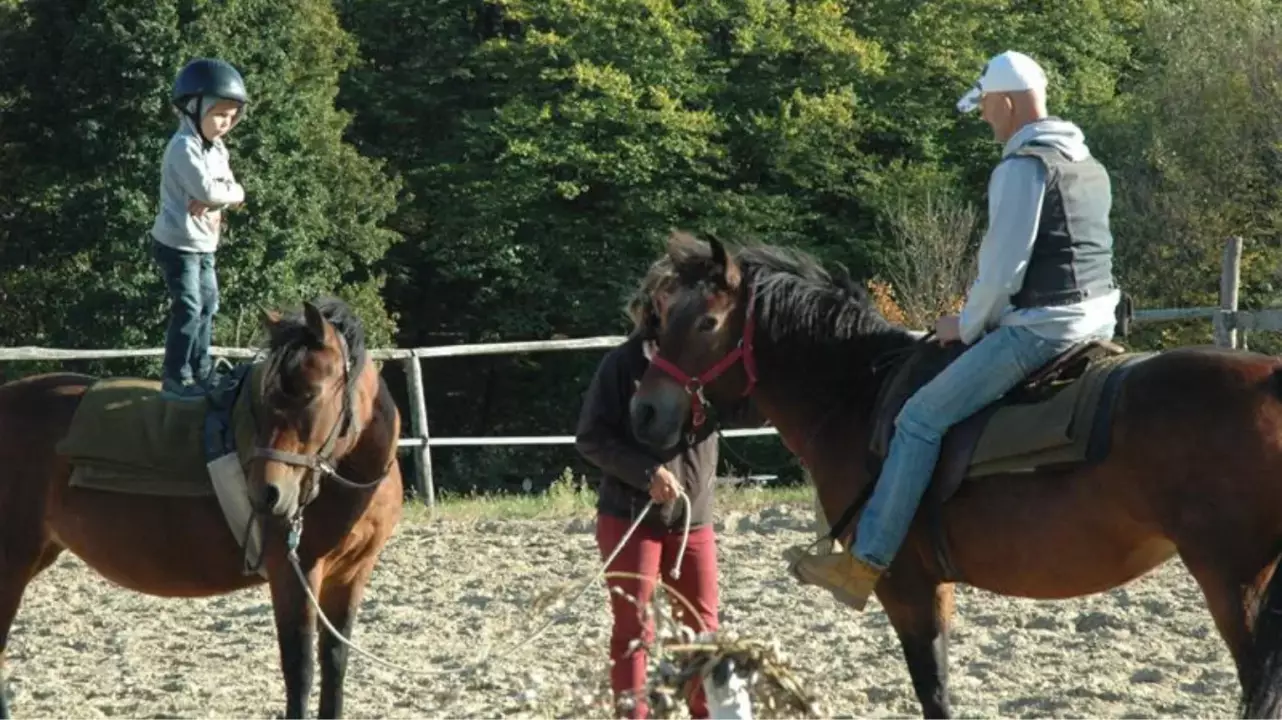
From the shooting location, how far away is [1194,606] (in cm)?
916

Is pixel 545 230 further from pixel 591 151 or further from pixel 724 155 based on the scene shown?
pixel 724 155

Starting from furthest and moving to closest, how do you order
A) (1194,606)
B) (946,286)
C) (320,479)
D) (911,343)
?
(946,286)
(1194,606)
(320,479)
(911,343)

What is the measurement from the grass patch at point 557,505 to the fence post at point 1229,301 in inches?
134

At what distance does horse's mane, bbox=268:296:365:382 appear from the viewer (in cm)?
638

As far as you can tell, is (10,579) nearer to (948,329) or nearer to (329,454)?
(329,454)

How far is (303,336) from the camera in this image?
21.3ft

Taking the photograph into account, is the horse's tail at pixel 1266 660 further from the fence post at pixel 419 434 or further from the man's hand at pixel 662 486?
the fence post at pixel 419 434

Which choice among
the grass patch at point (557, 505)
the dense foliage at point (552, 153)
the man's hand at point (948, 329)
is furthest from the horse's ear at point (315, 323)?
the dense foliage at point (552, 153)

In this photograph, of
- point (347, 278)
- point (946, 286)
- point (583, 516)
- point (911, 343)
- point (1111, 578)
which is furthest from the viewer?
point (347, 278)

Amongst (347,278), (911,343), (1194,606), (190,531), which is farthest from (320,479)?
(347,278)

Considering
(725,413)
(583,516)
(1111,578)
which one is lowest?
(583,516)

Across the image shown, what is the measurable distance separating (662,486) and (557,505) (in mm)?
7561

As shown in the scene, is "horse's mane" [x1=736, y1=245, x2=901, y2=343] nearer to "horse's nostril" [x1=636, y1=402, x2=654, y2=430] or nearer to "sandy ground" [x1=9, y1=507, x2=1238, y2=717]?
"horse's nostril" [x1=636, y1=402, x2=654, y2=430]

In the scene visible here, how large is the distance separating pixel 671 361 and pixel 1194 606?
4.37 metres
